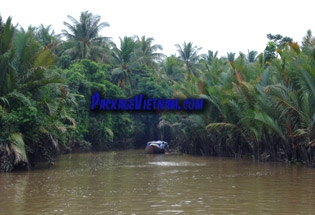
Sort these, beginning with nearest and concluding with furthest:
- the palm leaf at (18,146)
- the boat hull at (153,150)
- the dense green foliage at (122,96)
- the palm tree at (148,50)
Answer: the palm leaf at (18,146), the dense green foliage at (122,96), the boat hull at (153,150), the palm tree at (148,50)

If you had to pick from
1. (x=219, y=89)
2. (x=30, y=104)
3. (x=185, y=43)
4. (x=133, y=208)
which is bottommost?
(x=133, y=208)

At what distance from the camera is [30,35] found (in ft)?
56.1

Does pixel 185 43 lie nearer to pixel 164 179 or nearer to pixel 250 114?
pixel 250 114

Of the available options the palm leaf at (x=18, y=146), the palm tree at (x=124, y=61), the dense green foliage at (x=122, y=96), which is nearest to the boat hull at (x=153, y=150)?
the dense green foliage at (x=122, y=96)

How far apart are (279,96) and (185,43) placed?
31.8m

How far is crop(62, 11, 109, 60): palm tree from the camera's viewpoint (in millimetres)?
37656

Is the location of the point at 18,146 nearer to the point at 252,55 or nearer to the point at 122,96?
the point at 122,96

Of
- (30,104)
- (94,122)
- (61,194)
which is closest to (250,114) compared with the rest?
(30,104)

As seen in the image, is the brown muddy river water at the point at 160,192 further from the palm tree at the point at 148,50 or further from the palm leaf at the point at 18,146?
the palm tree at the point at 148,50

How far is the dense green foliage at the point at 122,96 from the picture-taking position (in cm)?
1627

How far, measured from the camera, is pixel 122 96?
36562 millimetres

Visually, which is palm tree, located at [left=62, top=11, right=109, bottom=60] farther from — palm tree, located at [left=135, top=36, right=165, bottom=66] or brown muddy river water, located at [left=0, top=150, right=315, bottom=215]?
brown muddy river water, located at [left=0, top=150, right=315, bottom=215]

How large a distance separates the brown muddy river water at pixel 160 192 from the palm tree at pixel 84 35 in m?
22.9

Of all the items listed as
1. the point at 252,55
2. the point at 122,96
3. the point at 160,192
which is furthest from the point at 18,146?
the point at 252,55
